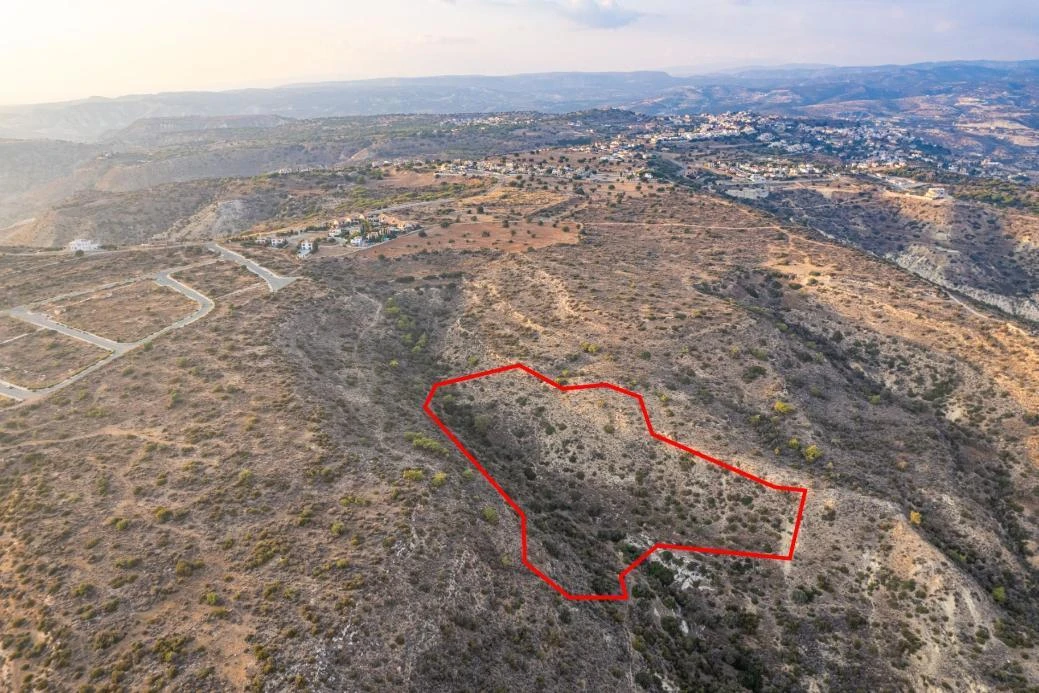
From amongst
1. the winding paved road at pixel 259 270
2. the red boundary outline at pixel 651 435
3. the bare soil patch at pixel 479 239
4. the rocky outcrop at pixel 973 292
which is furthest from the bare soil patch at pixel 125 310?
the rocky outcrop at pixel 973 292

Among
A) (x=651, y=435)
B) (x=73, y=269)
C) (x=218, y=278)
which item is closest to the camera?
(x=651, y=435)

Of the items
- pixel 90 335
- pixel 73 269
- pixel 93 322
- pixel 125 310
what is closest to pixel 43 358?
pixel 90 335

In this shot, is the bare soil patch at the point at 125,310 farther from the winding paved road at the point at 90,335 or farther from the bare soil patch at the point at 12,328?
the bare soil patch at the point at 12,328

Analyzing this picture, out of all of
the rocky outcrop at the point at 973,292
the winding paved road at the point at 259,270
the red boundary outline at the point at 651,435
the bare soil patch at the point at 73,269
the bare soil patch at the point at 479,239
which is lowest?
the rocky outcrop at the point at 973,292

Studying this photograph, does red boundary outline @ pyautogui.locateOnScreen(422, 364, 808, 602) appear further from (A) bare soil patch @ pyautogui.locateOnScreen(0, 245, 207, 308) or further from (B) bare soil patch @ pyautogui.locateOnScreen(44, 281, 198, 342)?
(A) bare soil patch @ pyautogui.locateOnScreen(0, 245, 207, 308)

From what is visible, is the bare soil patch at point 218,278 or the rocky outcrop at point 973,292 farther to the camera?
the rocky outcrop at point 973,292

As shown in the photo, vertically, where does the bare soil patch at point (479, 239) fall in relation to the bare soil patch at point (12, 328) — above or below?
below

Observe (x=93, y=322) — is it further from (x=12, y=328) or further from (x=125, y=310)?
(x=12, y=328)
